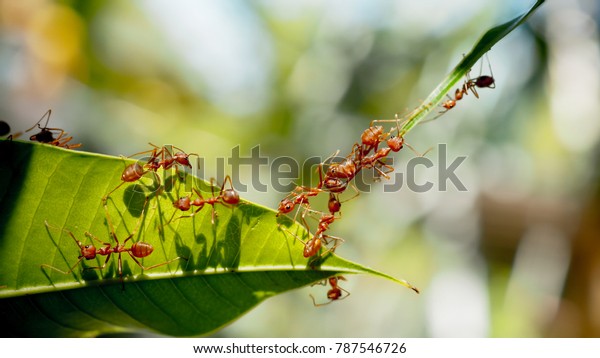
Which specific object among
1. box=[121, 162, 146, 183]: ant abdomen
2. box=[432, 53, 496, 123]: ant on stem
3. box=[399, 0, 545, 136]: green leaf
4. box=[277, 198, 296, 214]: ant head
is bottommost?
box=[121, 162, 146, 183]: ant abdomen

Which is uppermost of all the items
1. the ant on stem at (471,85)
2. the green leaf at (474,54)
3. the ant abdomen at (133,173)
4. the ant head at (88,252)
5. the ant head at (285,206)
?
the ant on stem at (471,85)

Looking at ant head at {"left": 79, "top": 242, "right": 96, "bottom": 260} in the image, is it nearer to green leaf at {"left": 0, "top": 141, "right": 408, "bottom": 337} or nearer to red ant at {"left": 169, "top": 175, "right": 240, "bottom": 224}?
green leaf at {"left": 0, "top": 141, "right": 408, "bottom": 337}

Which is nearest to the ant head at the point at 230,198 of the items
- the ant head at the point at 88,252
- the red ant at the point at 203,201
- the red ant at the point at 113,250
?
the red ant at the point at 203,201

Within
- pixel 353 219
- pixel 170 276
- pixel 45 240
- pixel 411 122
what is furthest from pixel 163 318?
pixel 353 219

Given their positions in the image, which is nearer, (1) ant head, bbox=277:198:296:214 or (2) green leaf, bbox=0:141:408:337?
(2) green leaf, bbox=0:141:408:337

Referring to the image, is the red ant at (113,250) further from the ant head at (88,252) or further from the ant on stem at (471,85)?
the ant on stem at (471,85)

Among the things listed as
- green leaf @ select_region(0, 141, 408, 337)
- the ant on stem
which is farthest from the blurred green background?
green leaf @ select_region(0, 141, 408, 337)

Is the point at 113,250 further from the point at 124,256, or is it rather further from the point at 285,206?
the point at 285,206
